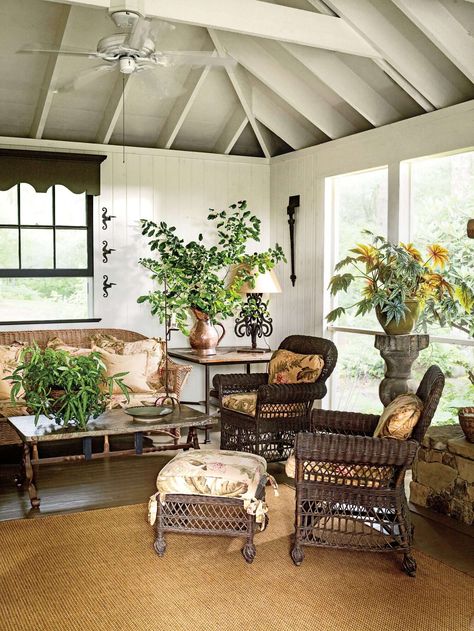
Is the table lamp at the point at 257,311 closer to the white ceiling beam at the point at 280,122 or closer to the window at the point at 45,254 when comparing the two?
the white ceiling beam at the point at 280,122

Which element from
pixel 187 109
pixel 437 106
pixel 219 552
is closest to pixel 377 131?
pixel 437 106

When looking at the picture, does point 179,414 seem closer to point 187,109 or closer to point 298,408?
point 298,408

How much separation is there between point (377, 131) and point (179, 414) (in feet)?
9.22

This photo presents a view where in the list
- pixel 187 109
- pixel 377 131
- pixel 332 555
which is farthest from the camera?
pixel 187 109

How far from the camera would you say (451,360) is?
5.17 meters

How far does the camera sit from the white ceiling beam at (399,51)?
15.5ft

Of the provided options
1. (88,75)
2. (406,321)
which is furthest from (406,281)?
(88,75)

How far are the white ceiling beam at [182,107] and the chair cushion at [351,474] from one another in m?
3.39

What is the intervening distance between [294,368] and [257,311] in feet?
5.30

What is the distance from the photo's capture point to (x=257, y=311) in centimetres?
695

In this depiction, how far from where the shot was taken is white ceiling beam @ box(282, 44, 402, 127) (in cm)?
559

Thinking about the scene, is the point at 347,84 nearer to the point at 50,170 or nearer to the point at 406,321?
the point at 406,321

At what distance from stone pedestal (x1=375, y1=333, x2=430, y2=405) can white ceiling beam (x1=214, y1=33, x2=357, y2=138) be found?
2.07 m

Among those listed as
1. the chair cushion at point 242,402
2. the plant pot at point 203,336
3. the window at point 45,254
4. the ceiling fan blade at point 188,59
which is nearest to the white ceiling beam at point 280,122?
the window at point 45,254
